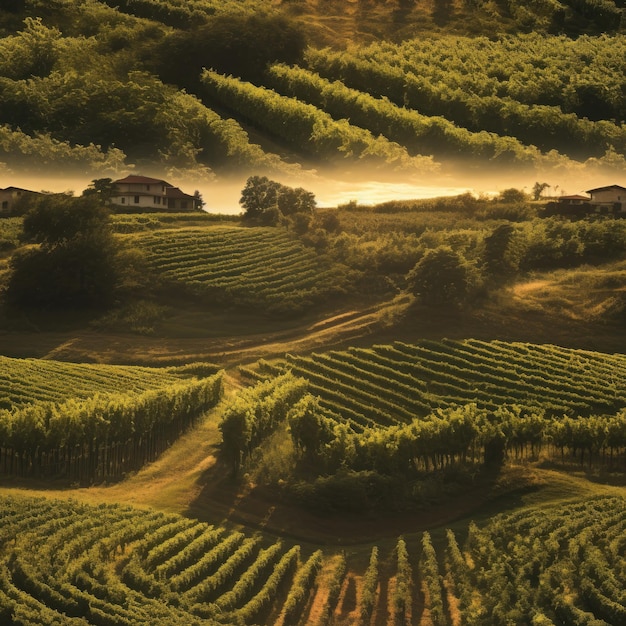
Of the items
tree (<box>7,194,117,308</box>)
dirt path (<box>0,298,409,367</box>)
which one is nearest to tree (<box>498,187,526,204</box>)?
dirt path (<box>0,298,409,367</box>)

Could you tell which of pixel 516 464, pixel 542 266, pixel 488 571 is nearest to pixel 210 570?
pixel 488 571

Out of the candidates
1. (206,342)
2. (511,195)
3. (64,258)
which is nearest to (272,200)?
(206,342)

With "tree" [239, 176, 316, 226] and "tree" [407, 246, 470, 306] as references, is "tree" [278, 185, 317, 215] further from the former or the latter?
"tree" [407, 246, 470, 306]

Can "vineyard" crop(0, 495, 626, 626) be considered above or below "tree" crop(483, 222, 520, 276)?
below

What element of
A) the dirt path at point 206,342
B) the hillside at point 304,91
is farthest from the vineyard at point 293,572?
the hillside at point 304,91

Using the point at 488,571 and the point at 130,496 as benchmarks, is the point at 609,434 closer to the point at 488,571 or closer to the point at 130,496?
the point at 488,571

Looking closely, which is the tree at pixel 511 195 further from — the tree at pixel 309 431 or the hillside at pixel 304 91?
the tree at pixel 309 431
